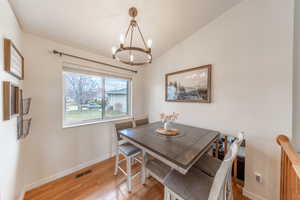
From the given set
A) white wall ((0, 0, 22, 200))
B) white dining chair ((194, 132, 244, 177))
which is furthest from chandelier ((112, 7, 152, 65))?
white dining chair ((194, 132, 244, 177))

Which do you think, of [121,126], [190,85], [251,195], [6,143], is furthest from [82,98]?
[251,195]

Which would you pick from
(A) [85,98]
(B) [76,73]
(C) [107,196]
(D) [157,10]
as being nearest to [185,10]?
(D) [157,10]

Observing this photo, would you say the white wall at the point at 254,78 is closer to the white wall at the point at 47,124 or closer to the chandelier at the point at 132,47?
the chandelier at the point at 132,47

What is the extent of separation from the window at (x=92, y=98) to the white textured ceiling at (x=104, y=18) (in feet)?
2.13

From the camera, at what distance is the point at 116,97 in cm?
285

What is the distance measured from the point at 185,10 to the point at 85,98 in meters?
2.37

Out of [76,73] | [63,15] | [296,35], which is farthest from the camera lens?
[76,73]

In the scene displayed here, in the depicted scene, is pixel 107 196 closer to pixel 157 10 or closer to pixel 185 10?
pixel 157 10

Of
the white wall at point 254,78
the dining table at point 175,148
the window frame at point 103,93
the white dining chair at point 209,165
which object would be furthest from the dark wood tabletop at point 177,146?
the window frame at point 103,93

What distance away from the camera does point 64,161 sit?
1.92m

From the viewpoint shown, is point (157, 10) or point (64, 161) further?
point (64, 161)

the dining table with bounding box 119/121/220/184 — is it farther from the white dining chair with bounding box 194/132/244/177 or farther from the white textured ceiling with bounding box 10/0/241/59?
the white textured ceiling with bounding box 10/0/241/59

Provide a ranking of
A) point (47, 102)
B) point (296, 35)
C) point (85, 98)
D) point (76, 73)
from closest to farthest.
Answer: point (296, 35), point (47, 102), point (76, 73), point (85, 98)

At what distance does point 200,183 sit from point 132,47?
5.13 ft
